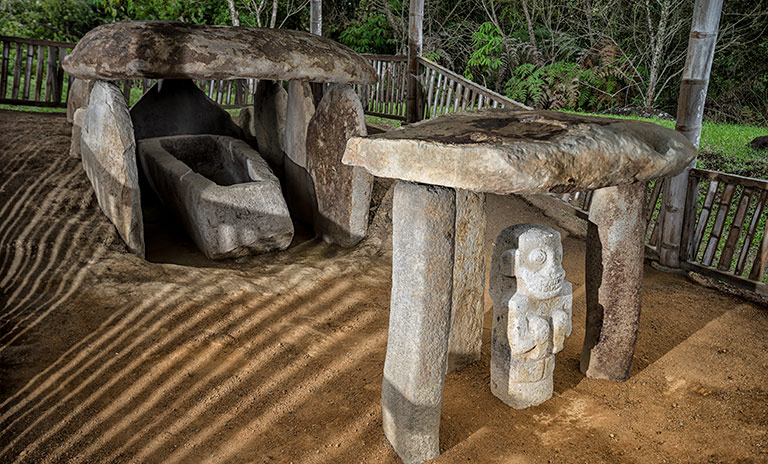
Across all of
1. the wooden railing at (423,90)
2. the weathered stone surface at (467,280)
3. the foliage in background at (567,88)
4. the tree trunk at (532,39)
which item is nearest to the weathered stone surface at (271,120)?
the wooden railing at (423,90)

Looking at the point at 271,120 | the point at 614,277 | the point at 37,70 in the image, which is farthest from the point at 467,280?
the point at 37,70

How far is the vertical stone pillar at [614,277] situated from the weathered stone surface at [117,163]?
3575 millimetres

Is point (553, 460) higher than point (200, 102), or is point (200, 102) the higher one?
point (200, 102)

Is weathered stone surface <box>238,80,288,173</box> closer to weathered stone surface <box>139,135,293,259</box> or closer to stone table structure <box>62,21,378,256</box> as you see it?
stone table structure <box>62,21,378,256</box>

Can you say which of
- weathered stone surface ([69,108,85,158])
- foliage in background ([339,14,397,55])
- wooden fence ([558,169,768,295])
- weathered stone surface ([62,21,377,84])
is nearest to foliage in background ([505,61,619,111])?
foliage in background ([339,14,397,55])

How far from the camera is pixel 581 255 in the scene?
5109 millimetres

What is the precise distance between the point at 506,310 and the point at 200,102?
17.9 ft

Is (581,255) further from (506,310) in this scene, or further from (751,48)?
(751,48)

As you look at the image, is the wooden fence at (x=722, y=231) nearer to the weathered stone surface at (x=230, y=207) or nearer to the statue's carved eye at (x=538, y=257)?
the statue's carved eye at (x=538, y=257)

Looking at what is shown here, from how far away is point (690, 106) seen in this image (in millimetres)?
4555

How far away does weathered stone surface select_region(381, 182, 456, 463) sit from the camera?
2.44m

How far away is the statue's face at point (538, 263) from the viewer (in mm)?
2762

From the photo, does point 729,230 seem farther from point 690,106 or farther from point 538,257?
point 538,257

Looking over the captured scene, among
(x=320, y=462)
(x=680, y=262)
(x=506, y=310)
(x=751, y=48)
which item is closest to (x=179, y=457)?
(x=320, y=462)
